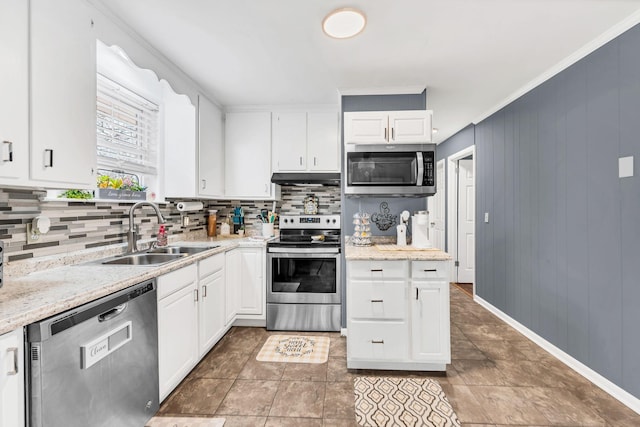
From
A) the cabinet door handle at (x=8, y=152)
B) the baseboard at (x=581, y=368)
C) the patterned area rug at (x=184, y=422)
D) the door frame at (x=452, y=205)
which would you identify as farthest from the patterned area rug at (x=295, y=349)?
the door frame at (x=452, y=205)

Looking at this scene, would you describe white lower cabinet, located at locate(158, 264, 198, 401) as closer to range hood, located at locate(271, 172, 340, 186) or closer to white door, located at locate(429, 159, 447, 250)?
range hood, located at locate(271, 172, 340, 186)

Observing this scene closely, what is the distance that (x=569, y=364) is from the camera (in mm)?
2311

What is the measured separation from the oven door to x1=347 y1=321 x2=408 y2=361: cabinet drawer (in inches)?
27.8

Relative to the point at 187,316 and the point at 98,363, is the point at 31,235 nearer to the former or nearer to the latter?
the point at 98,363

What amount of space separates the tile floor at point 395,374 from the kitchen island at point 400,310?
0.15 metres

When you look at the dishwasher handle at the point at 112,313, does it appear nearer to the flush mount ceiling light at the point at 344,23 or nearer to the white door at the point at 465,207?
the flush mount ceiling light at the point at 344,23

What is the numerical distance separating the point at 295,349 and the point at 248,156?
6.87 ft

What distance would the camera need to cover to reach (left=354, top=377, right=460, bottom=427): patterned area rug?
1.72 meters

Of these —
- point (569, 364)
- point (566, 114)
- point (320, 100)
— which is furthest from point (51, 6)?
point (569, 364)

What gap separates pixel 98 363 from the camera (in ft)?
4.25

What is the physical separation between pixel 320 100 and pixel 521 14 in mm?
1851

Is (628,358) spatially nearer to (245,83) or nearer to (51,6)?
(245,83)

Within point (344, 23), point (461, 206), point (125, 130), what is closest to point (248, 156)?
point (125, 130)

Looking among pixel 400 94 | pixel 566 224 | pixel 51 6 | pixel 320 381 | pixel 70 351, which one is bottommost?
pixel 320 381
